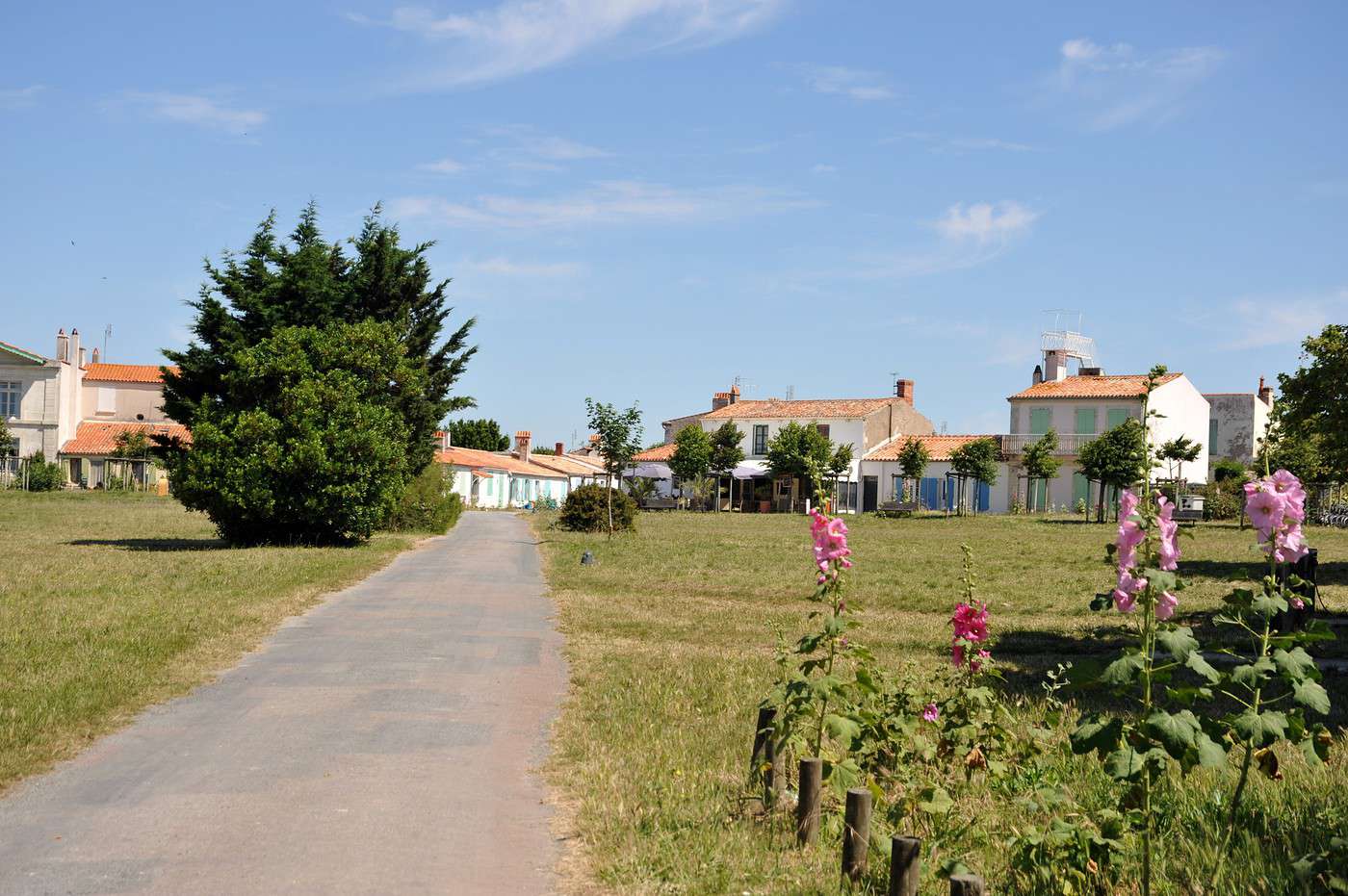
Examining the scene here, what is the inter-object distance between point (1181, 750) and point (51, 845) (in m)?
4.51

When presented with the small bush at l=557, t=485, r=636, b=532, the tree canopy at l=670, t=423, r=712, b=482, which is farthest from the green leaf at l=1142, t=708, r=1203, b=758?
the tree canopy at l=670, t=423, r=712, b=482

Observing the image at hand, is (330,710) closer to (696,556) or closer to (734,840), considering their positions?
(734,840)

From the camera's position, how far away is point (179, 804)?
580 cm

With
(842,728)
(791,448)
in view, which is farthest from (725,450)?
(842,728)

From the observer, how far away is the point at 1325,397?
19.3m

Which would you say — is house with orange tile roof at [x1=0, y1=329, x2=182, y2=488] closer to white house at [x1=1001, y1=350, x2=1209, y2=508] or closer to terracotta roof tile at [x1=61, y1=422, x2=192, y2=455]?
terracotta roof tile at [x1=61, y1=422, x2=192, y2=455]

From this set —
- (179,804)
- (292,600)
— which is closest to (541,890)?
(179,804)

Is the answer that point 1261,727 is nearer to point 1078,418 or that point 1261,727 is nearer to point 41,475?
point 1078,418

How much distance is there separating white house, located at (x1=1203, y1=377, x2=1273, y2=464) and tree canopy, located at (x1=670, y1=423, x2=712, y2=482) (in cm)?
2938

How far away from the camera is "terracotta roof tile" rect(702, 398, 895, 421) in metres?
70.9

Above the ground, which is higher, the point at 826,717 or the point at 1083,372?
the point at 1083,372

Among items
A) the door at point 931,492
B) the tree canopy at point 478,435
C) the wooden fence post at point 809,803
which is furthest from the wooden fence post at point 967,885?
the tree canopy at point 478,435

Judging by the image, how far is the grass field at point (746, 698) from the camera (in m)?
5.18

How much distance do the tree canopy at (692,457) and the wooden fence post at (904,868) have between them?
60862 mm
